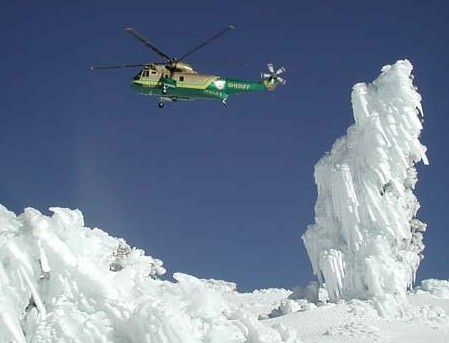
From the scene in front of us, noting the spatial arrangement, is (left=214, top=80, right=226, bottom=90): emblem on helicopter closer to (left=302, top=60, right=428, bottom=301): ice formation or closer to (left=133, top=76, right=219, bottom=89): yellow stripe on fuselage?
(left=133, top=76, right=219, bottom=89): yellow stripe on fuselage

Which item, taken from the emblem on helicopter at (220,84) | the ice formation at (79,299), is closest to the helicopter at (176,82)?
the emblem on helicopter at (220,84)

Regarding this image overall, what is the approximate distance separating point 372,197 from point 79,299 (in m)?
47.7

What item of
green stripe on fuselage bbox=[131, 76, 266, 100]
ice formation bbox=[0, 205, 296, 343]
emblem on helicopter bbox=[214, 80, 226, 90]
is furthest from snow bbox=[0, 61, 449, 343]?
emblem on helicopter bbox=[214, 80, 226, 90]

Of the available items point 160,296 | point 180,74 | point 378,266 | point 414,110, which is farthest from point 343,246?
point 160,296

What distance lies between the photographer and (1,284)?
16.3 meters

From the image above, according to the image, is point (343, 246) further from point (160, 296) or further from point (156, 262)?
point (160, 296)

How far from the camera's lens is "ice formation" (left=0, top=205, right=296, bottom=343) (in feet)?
52.5

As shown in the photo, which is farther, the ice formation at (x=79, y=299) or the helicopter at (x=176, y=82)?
the helicopter at (x=176, y=82)

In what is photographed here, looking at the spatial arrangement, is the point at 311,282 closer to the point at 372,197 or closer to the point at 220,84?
the point at 372,197

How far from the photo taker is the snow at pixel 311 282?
16328mm

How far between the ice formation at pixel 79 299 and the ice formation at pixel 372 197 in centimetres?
4348

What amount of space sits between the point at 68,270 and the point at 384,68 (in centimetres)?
5352

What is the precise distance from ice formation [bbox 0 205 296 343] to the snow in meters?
0.03

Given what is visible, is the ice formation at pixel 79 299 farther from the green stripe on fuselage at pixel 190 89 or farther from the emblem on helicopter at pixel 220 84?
the emblem on helicopter at pixel 220 84
